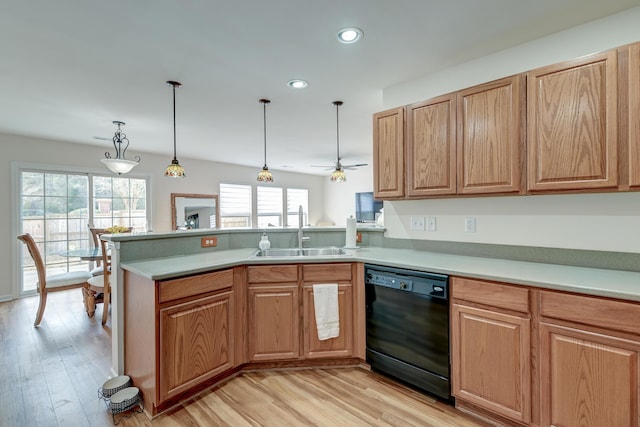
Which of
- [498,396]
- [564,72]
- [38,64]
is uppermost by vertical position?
[38,64]

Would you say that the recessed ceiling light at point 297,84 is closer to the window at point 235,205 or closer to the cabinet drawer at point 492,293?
the cabinet drawer at point 492,293

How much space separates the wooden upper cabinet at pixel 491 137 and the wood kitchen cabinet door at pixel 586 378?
0.89 m

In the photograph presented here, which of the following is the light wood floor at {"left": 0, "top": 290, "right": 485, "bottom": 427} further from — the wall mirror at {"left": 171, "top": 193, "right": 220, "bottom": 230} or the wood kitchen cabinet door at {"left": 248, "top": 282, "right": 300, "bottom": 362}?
the wall mirror at {"left": 171, "top": 193, "right": 220, "bottom": 230}

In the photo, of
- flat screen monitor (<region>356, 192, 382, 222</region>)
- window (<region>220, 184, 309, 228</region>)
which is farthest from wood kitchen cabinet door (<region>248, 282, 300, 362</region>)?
flat screen monitor (<region>356, 192, 382, 222</region>)

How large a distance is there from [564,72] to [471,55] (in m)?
0.70

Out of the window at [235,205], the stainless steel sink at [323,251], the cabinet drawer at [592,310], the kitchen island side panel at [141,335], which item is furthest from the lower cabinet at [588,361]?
the window at [235,205]

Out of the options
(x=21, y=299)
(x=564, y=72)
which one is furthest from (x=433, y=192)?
(x=21, y=299)

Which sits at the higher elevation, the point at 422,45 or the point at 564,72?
the point at 422,45

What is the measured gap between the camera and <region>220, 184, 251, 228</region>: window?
6.93 meters

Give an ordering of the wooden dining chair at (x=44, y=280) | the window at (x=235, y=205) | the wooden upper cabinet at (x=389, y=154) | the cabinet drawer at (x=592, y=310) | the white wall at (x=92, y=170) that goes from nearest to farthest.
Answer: the cabinet drawer at (x=592, y=310) → the wooden upper cabinet at (x=389, y=154) → the wooden dining chair at (x=44, y=280) → the white wall at (x=92, y=170) → the window at (x=235, y=205)

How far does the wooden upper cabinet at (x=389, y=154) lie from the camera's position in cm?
238

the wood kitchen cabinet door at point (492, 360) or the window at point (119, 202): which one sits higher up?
the window at point (119, 202)

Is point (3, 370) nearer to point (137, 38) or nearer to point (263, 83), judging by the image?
point (137, 38)

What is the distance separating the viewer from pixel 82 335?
3031mm
